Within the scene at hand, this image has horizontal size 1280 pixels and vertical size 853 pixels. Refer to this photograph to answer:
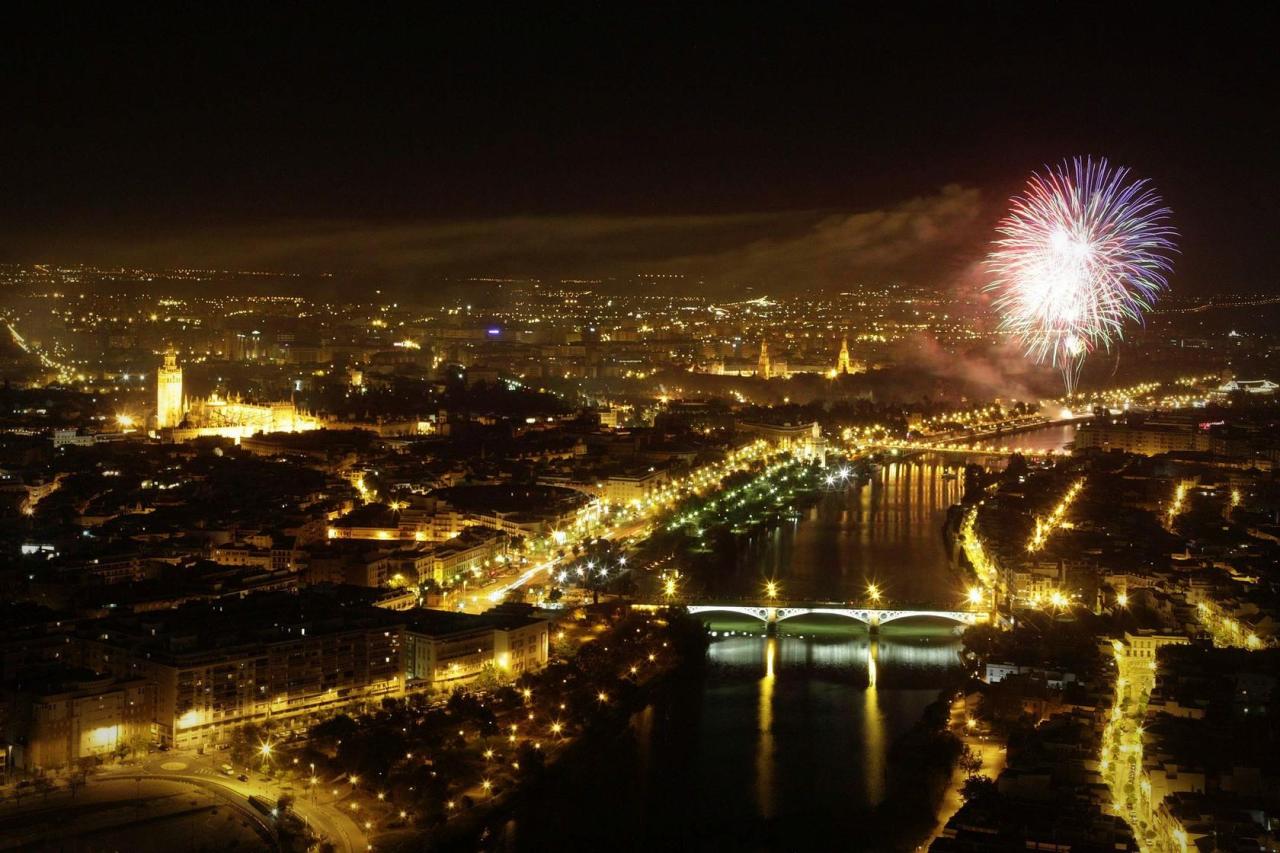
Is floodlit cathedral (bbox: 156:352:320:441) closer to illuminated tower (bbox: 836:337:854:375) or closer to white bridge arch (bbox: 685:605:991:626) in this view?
white bridge arch (bbox: 685:605:991:626)

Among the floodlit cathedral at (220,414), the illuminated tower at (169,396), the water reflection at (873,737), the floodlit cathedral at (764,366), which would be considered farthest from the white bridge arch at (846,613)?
the floodlit cathedral at (764,366)

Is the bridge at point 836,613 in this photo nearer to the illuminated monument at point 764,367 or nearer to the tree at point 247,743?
the tree at point 247,743

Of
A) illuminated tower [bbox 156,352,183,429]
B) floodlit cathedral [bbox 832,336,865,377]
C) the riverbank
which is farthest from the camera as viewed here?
floodlit cathedral [bbox 832,336,865,377]

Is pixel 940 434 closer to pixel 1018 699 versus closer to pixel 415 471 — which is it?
pixel 415 471

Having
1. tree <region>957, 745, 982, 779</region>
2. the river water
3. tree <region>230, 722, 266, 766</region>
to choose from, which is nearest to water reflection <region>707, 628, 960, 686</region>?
the river water

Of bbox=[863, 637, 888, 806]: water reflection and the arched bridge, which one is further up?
the arched bridge

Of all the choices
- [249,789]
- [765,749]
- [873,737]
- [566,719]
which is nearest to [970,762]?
[873,737]

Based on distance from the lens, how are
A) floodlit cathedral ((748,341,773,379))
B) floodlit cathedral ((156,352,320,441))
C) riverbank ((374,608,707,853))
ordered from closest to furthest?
riverbank ((374,608,707,853)) < floodlit cathedral ((156,352,320,441)) < floodlit cathedral ((748,341,773,379))

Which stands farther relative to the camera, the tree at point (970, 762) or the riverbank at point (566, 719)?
the tree at point (970, 762)

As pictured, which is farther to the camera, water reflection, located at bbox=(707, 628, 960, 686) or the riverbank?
water reflection, located at bbox=(707, 628, 960, 686)
